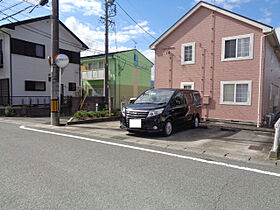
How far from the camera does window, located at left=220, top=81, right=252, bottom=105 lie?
403 inches

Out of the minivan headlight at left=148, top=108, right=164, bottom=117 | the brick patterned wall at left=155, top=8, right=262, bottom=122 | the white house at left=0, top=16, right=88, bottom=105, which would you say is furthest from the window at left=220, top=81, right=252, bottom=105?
the white house at left=0, top=16, right=88, bottom=105

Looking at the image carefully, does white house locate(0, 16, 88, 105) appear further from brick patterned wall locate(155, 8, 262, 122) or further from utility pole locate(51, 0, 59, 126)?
brick patterned wall locate(155, 8, 262, 122)

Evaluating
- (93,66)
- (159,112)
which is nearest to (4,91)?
(93,66)

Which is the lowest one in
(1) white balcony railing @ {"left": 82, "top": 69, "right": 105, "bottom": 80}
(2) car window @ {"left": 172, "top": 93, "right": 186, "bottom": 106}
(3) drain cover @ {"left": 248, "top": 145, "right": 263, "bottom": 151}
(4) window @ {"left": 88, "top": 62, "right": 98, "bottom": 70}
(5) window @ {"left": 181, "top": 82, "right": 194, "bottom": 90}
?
(3) drain cover @ {"left": 248, "top": 145, "right": 263, "bottom": 151}

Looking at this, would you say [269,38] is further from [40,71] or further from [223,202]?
[40,71]

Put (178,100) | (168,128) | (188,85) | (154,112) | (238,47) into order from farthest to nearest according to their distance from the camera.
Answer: (188,85) < (238,47) < (178,100) < (168,128) < (154,112)

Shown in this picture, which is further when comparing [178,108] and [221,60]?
[221,60]

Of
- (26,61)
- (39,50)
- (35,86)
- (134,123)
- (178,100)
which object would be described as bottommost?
(134,123)

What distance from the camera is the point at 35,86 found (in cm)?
1723

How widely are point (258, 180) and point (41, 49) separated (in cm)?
1878

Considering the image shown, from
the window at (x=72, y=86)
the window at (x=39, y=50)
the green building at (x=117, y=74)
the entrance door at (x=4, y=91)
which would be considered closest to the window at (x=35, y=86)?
the entrance door at (x=4, y=91)

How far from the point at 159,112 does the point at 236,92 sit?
19.3ft

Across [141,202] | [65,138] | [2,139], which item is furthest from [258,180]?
[2,139]

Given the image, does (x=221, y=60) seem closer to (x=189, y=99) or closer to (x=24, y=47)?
(x=189, y=99)
